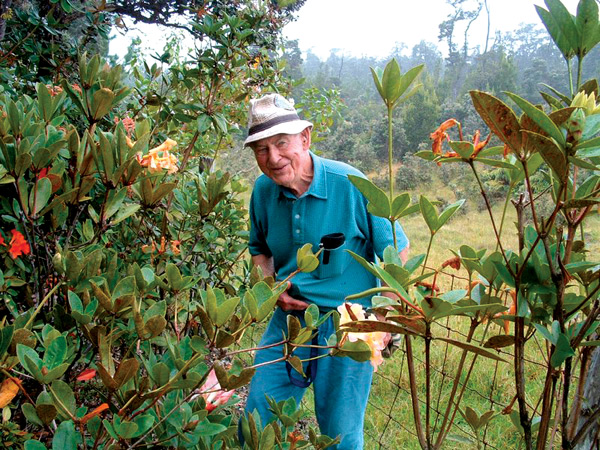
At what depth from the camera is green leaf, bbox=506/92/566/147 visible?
38 cm

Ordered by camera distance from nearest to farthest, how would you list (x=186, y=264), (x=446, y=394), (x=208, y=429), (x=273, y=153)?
(x=208, y=429) → (x=186, y=264) → (x=273, y=153) → (x=446, y=394)

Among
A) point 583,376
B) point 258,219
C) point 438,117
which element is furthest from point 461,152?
point 438,117

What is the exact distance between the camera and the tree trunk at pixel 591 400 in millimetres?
654

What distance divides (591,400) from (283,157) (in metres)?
0.98

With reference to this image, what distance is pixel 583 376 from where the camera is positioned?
22.1 inches

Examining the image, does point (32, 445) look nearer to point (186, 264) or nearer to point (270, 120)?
point (186, 264)

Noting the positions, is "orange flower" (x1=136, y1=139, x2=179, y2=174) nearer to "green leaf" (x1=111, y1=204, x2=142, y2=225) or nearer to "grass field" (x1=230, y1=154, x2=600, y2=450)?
"green leaf" (x1=111, y1=204, x2=142, y2=225)

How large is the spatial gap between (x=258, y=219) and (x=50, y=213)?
85cm

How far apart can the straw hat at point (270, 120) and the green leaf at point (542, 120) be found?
1.04 m

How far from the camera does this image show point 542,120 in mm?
386

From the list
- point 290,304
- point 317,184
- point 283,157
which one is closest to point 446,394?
point 290,304

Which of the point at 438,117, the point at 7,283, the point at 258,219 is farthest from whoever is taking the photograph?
the point at 438,117

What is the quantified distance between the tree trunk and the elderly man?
67 centimetres

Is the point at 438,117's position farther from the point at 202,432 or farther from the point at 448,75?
the point at 202,432
